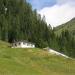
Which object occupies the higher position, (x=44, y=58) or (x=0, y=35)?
(x=0, y=35)

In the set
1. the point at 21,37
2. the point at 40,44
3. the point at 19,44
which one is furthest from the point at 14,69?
the point at 21,37

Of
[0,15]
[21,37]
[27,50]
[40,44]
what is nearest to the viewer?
[27,50]

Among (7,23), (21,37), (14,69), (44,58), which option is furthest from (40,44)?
(14,69)

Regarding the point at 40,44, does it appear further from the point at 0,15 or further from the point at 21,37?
the point at 0,15

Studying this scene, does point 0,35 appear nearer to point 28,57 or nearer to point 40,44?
point 40,44

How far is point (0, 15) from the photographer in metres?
197

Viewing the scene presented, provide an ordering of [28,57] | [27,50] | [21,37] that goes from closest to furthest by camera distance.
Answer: [28,57], [27,50], [21,37]

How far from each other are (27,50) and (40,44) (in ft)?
183

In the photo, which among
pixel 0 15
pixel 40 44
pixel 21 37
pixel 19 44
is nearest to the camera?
pixel 19 44

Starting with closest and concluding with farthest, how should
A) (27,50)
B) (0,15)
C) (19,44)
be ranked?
(27,50), (19,44), (0,15)

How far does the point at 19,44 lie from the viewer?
511ft

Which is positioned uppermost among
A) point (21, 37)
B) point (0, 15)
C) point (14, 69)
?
point (0, 15)

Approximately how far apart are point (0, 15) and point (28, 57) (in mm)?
98812

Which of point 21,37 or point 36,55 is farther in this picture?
point 21,37
